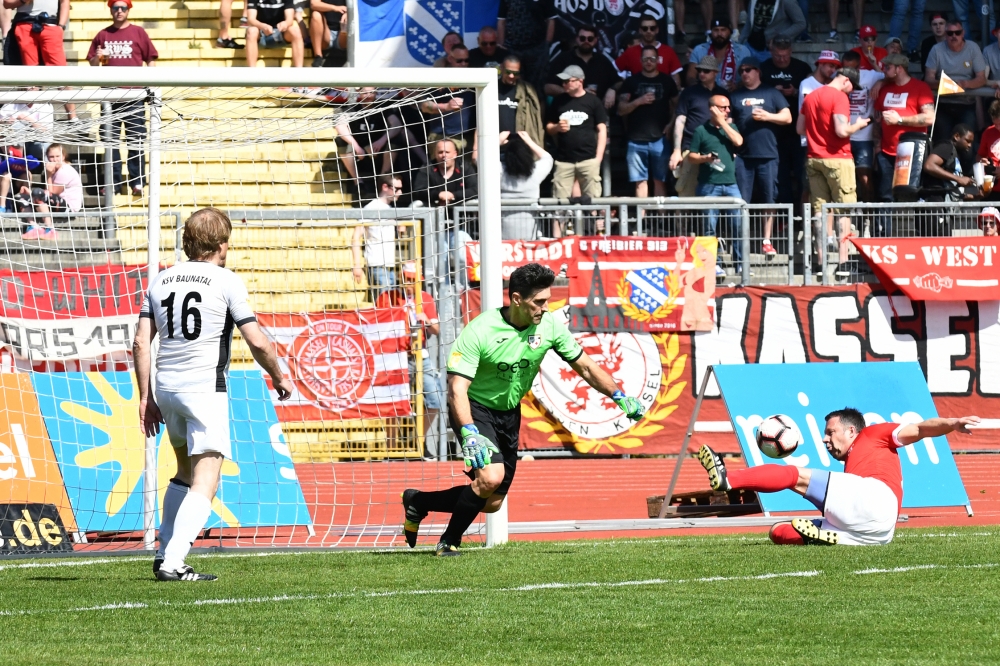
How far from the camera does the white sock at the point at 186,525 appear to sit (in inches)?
321

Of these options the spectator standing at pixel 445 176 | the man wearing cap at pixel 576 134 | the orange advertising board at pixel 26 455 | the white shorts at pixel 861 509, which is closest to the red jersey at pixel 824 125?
the man wearing cap at pixel 576 134

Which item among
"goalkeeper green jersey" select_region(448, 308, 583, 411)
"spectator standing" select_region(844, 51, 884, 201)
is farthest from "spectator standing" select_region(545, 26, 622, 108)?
"goalkeeper green jersey" select_region(448, 308, 583, 411)

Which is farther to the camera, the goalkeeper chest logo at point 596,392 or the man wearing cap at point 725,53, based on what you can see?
the man wearing cap at point 725,53

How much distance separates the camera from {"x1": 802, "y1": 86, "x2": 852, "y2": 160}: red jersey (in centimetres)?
1975

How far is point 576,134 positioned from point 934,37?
6.49m

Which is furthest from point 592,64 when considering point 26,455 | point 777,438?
point 26,455

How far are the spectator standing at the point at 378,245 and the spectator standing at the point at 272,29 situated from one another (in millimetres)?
6928

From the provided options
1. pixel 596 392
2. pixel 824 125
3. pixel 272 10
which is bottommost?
pixel 596 392

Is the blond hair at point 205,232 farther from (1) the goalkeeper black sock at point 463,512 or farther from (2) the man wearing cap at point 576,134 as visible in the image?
(2) the man wearing cap at point 576,134

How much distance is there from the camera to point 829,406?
556 inches

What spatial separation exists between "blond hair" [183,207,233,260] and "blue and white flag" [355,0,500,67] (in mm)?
12593

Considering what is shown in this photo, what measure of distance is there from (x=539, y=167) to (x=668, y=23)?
15.5 feet

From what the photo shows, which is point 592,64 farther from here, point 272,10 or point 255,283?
point 255,283

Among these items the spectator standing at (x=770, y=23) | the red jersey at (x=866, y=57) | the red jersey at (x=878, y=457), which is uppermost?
the spectator standing at (x=770, y=23)
